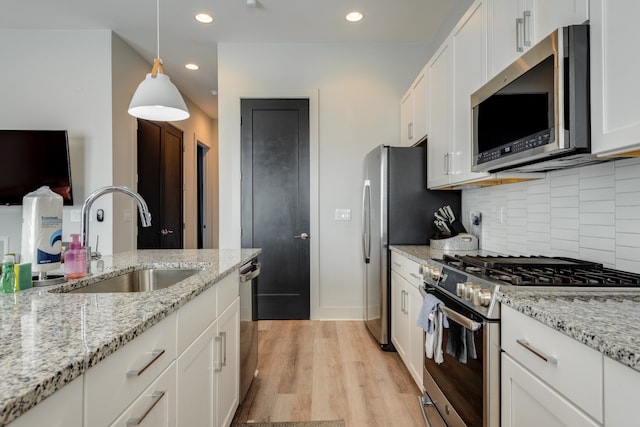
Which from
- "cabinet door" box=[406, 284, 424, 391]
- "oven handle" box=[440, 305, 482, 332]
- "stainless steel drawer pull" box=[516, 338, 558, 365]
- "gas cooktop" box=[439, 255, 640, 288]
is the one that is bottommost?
"cabinet door" box=[406, 284, 424, 391]

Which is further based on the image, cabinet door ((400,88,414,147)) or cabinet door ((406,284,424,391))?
cabinet door ((400,88,414,147))

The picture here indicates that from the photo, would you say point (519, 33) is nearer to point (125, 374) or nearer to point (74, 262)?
point (125, 374)

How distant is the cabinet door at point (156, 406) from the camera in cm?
83

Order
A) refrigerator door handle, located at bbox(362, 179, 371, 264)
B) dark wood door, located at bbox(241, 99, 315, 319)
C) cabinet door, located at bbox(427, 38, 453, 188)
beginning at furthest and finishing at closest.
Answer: dark wood door, located at bbox(241, 99, 315, 319), refrigerator door handle, located at bbox(362, 179, 371, 264), cabinet door, located at bbox(427, 38, 453, 188)

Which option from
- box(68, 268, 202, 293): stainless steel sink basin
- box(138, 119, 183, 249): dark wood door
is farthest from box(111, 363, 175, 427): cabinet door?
box(138, 119, 183, 249): dark wood door

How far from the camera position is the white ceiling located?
3139mm

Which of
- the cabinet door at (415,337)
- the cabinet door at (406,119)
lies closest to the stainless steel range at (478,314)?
the cabinet door at (415,337)

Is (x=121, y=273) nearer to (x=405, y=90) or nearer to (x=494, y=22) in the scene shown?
(x=494, y=22)

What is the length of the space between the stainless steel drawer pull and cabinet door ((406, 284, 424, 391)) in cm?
105

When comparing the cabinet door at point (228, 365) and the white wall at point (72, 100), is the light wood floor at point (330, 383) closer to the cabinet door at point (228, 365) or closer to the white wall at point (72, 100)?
the cabinet door at point (228, 365)

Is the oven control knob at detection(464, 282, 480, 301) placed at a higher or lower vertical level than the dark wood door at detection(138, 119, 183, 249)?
lower

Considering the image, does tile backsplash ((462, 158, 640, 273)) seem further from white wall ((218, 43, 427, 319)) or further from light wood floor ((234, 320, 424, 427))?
white wall ((218, 43, 427, 319))

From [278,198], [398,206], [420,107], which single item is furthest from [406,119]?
[278,198]

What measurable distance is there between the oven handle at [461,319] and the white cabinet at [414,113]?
1828 millimetres
